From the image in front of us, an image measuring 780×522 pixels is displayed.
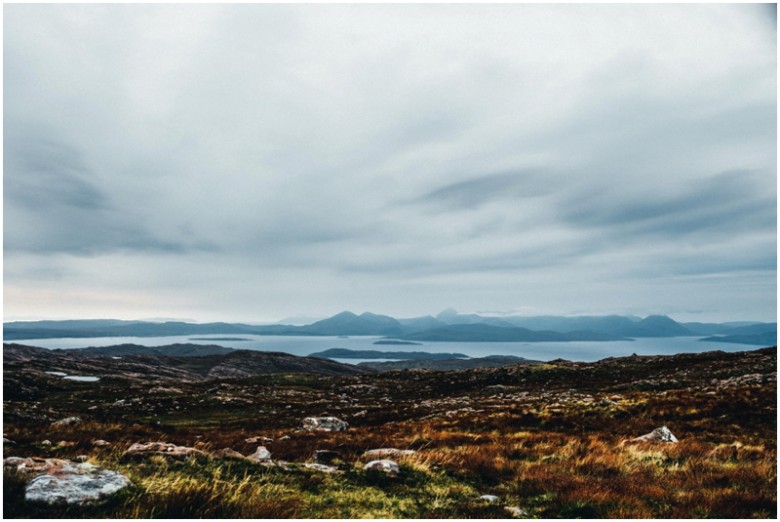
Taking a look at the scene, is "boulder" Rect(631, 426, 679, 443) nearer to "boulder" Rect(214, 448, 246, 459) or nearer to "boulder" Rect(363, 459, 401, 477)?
"boulder" Rect(363, 459, 401, 477)

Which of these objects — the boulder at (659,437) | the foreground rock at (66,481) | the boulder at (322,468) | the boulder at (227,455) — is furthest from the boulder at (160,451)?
the boulder at (659,437)

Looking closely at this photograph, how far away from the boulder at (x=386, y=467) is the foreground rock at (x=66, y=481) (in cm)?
550

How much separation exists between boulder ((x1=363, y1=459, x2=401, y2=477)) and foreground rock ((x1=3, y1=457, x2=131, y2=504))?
5.50 meters

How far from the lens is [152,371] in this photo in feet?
480

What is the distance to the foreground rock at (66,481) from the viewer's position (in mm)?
7391

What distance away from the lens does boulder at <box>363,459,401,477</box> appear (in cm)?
1095

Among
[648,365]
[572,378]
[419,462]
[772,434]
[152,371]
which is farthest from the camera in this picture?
[152,371]

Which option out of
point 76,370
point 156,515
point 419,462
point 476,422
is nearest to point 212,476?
point 156,515

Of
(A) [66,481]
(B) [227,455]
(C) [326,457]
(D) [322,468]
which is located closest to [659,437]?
(C) [326,457]

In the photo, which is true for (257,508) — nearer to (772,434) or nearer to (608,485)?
(608,485)

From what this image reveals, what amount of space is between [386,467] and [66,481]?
6.77m

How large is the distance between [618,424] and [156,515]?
2142cm

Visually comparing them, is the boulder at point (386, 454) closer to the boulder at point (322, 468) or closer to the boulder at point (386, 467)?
the boulder at point (386, 467)

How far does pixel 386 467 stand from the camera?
36.6ft
